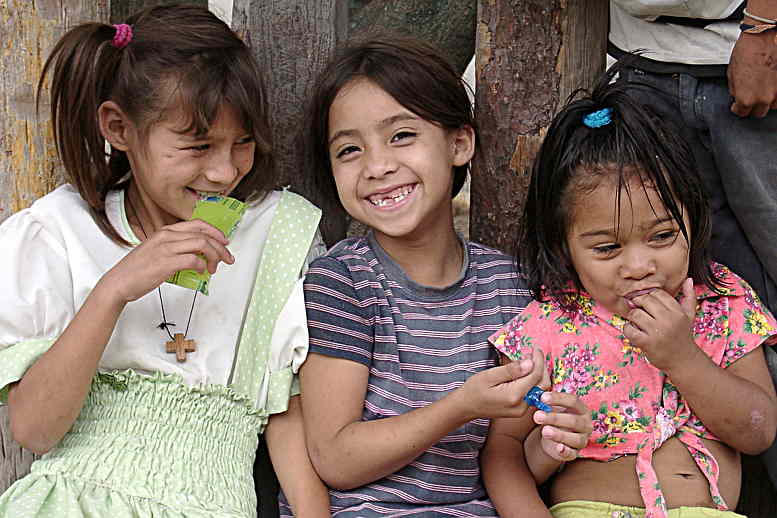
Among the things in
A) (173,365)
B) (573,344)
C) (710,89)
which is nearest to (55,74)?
(173,365)

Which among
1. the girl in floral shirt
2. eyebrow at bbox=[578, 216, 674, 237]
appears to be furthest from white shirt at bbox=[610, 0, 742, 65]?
eyebrow at bbox=[578, 216, 674, 237]

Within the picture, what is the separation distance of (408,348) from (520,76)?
0.92m

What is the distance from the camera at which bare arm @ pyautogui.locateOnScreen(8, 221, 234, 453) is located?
7.83 ft

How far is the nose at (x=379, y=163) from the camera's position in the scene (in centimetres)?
268

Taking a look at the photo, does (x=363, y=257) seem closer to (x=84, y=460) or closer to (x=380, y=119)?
(x=380, y=119)

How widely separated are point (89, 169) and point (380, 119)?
781mm

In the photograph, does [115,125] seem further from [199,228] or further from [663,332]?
[663,332]

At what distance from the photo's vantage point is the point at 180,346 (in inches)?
104

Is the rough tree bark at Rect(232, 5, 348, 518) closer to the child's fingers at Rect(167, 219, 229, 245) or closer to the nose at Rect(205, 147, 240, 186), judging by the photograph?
the nose at Rect(205, 147, 240, 186)

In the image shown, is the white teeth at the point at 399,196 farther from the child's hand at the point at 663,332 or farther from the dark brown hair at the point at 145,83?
the child's hand at the point at 663,332

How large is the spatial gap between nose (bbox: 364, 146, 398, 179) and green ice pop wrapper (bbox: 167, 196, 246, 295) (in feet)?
1.12

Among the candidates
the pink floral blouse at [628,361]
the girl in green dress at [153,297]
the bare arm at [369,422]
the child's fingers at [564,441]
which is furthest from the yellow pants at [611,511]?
the girl in green dress at [153,297]

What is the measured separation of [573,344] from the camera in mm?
2668

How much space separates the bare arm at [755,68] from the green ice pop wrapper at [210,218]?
50.5 inches
